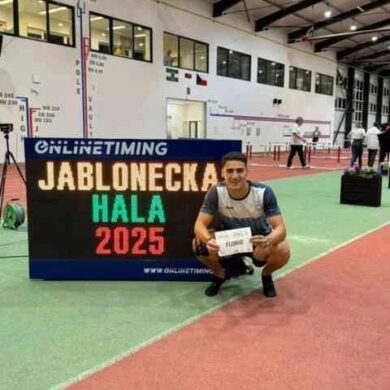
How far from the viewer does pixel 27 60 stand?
47.1ft

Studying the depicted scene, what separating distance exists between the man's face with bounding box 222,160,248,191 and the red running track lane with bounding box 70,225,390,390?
0.86 m

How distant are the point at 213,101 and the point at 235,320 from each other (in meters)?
19.3

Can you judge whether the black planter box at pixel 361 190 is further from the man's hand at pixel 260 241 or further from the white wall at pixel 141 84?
the white wall at pixel 141 84

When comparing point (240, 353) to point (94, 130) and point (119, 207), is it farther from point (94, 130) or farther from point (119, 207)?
point (94, 130)

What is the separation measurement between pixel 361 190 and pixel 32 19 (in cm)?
1137

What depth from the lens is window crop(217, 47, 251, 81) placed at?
21.8 m

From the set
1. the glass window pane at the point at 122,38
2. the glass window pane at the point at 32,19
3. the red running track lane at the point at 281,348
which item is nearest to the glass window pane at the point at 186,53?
the glass window pane at the point at 122,38

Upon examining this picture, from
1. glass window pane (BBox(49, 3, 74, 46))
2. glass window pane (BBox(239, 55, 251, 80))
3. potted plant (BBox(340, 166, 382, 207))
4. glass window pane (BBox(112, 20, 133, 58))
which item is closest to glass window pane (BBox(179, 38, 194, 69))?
glass window pane (BBox(112, 20, 133, 58))

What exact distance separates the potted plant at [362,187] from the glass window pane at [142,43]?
12034mm

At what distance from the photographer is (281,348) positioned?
271 centimetres

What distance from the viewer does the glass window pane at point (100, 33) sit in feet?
52.7

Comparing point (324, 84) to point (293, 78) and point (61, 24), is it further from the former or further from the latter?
point (61, 24)

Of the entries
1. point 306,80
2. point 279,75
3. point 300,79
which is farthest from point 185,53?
point 306,80

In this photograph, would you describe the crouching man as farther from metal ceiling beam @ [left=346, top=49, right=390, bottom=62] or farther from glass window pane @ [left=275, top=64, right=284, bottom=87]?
metal ceiling beam @ [left=346, top=49, right=390, bottom=62]
